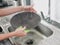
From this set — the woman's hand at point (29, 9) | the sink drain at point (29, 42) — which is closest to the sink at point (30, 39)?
the sink drain at point (29, 42)

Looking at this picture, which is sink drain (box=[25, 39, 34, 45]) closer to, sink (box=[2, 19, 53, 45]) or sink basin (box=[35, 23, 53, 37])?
sink (box=[2, 19, 53, 45])

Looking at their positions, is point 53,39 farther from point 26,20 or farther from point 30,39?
point 26,20

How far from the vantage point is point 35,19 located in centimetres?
115

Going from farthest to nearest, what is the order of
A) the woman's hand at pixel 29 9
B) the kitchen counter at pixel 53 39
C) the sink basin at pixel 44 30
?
the woman's hand at pixel 29 9
the sink basin at pixel 44 30
the kitchen counter at pixel 53 39

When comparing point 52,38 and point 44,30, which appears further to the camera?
point 44,30

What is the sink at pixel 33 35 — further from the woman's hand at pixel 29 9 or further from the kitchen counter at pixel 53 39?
the woman's hand at pixel 29 9

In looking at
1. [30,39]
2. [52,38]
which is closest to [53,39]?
[52,38]

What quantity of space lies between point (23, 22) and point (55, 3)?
2.46ft

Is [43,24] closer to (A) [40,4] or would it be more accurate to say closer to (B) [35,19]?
(B) [35,19]

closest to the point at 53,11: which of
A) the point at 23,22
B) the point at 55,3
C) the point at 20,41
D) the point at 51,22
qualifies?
the point at 55,3

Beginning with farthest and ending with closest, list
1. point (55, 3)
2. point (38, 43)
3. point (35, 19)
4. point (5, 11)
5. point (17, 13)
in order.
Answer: point (55, 3), point (5, 11), point (17, 13), point (35, 19), point (38, 43)

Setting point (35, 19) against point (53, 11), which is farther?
point (53, 11)

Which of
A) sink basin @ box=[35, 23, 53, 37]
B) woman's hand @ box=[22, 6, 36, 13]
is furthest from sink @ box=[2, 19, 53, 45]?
woman's hand @ box=[22, 6, 36, 13]

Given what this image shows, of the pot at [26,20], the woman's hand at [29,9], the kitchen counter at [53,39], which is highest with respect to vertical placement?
the woman's hand at [29,9]
